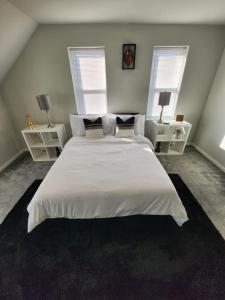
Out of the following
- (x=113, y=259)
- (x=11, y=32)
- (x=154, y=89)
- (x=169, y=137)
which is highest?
(x=11, y=32)

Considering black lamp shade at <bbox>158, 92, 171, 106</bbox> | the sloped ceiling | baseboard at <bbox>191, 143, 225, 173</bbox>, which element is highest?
the sloped ceiling

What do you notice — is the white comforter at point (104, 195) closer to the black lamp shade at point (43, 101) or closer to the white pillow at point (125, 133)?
the white pillow at point (125, 133)

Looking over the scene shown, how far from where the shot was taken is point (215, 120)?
2.66m

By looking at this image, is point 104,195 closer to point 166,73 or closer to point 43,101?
point 43,101

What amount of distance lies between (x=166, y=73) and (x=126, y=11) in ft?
4.19

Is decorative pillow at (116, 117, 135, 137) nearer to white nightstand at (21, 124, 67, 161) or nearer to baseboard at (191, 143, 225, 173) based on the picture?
white nightstand at (21, 124, 67, 161)

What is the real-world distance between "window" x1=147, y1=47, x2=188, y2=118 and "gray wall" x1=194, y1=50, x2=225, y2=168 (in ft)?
2.21

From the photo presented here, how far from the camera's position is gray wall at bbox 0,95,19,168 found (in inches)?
107

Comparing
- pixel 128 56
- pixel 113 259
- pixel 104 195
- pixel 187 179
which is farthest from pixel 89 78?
pixel 113 259

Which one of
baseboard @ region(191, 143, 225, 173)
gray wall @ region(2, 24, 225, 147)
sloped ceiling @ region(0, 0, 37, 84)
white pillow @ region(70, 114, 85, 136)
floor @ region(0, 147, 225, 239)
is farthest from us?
white pillow @ region(70, 114, 85, 136)

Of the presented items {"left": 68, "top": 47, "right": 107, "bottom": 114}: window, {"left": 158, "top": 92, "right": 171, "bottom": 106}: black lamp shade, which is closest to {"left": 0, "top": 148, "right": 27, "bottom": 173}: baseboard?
{"left": 68, "top": 47, "right": 107, "bottom": 114}: window

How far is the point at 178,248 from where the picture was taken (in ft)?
4.49

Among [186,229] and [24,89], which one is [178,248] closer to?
[186,229]

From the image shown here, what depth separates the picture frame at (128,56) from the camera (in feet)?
7.88
